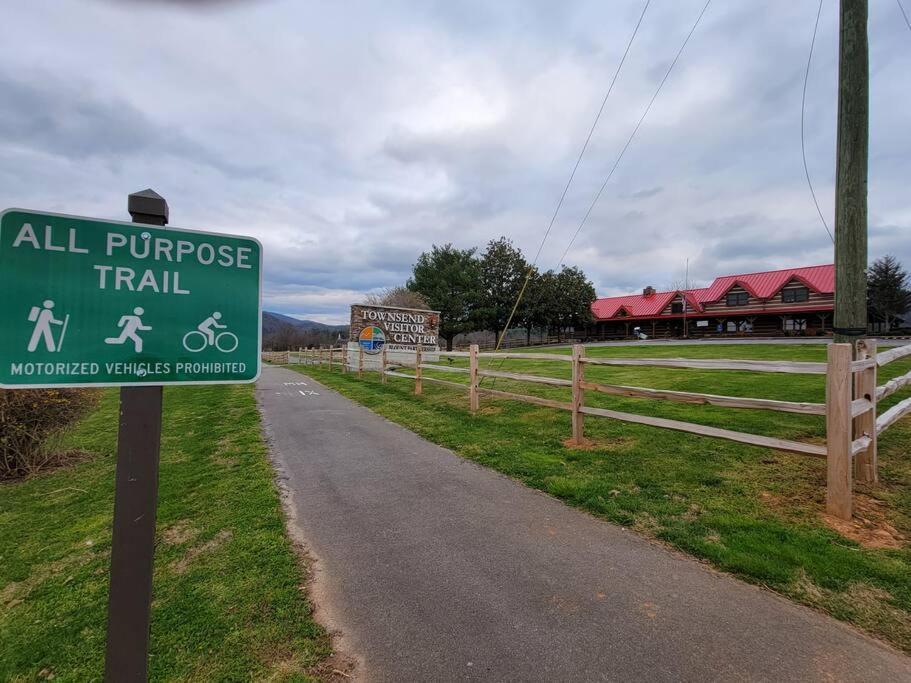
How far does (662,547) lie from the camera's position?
3090 mm

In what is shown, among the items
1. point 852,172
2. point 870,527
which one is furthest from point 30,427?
point 852,172

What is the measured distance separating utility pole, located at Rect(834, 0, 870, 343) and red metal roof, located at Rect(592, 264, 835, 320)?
3404 cm

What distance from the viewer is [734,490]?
3.96 m

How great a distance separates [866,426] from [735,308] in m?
37.2

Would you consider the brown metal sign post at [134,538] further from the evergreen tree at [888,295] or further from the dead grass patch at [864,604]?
the evergreen tree at [888,295]

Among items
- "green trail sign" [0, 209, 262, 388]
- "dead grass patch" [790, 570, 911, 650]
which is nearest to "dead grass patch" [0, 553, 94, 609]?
"green trail sign" [0, 209, 262, 388]

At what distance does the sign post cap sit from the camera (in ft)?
5.24

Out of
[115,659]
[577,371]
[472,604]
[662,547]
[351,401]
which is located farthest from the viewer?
[351,401]

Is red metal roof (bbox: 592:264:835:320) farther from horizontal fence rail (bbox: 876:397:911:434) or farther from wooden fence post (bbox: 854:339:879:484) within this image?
wooden fence post (bbox: 854:339:879:484)

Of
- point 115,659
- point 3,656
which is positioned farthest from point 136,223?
point 3,656

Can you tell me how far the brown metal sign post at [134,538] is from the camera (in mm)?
1519

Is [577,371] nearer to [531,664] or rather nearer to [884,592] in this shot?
[884,592]

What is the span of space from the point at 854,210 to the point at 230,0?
6.10 meters

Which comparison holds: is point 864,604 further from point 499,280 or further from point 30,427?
point 499,280
